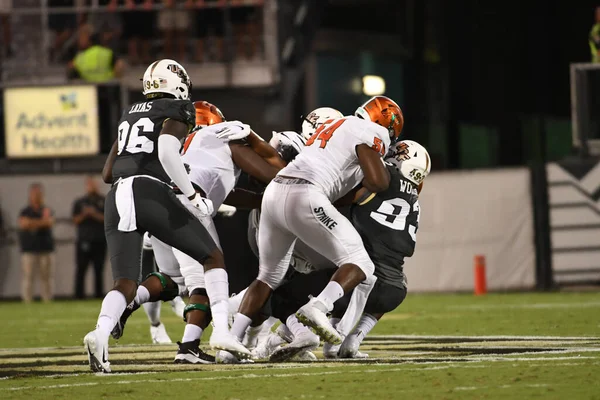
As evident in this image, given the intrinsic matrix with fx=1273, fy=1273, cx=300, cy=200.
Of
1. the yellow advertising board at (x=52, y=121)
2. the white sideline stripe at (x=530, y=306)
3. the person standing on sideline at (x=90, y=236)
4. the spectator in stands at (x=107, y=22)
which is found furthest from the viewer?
the spectator in stands at (x=107, y=22)

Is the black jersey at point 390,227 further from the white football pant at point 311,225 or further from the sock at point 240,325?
the sock at point 240,325

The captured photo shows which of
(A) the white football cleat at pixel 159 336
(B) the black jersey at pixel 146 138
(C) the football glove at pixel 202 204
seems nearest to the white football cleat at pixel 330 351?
(C) the football glove at pixel 202 204

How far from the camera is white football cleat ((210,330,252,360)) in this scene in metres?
7.39

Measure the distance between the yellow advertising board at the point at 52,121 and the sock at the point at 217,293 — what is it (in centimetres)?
1124

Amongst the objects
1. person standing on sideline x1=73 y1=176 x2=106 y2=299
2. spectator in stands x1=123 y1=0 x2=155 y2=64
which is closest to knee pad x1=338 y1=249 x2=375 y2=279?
person standing on sideline x1=73 y1=176 x2=106 y2=299

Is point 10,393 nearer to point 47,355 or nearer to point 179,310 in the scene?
point 47,355

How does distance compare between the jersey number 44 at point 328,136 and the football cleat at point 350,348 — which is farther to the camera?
the football cleat at point 350,348

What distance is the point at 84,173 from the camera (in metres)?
18.8

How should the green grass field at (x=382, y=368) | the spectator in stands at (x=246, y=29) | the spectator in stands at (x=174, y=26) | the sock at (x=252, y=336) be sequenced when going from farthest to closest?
1. the spectator in stands at (x=246, y=29)
2. the spectator in stands at (x=174, y=26)
3. the sock at (x=252, y=336)
4. the green grass field at (x=382, y=368)

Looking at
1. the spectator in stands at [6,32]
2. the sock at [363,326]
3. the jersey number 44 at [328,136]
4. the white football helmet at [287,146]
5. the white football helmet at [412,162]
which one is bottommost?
the sock at [363,326]

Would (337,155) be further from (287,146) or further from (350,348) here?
(350,348)

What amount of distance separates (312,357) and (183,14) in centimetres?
1333

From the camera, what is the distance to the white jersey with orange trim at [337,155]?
7.71 m

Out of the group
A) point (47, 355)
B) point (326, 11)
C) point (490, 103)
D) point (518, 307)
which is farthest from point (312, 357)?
point (490, 103)
